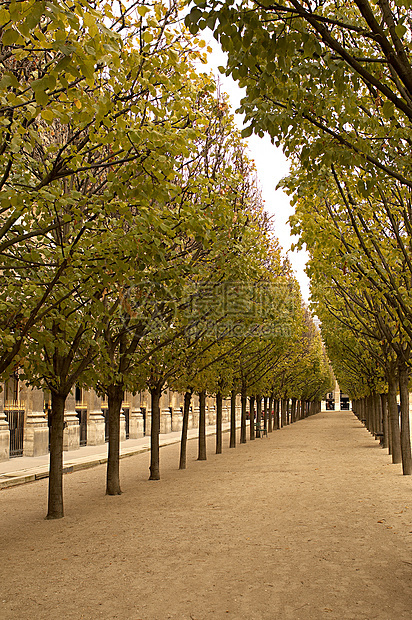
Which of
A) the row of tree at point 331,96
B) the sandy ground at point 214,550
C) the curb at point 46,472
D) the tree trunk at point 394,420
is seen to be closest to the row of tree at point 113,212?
the row of tree at point 331,96

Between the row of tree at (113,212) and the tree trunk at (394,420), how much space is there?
503 cm

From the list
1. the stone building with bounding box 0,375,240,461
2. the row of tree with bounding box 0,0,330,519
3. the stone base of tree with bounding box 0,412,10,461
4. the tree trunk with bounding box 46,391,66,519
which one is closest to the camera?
the row of tree with bounding box 0,0,330,519

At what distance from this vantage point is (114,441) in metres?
14.0

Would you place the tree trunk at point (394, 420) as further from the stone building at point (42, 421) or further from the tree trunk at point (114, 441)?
the tree trunk at point (114, 441)

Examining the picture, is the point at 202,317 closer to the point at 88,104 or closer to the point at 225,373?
the point at 225,373

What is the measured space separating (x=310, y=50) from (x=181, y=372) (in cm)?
1360

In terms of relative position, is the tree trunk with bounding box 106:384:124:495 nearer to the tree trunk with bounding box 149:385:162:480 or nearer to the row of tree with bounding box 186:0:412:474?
the tree trunk with bounding box 149:385:162:480

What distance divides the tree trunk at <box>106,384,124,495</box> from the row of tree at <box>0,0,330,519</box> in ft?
0.16

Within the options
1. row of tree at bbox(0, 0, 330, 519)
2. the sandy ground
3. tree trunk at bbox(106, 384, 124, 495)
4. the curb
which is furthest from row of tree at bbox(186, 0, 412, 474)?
the curb

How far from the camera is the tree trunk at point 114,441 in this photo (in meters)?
14.1

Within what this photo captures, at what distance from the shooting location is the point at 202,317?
14930mm

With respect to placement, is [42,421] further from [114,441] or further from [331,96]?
[331,96]

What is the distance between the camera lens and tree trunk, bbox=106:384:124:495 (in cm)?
1406

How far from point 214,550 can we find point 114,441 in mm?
5980
